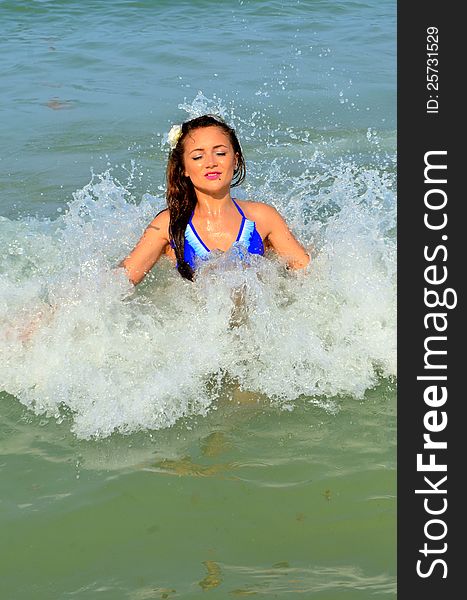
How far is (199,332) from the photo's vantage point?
4.50 meters

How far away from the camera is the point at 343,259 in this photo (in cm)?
484

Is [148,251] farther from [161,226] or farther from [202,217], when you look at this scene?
[202,217]

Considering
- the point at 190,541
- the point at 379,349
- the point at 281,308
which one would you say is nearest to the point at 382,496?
the point at 190,541

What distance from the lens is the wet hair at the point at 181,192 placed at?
4.64 m

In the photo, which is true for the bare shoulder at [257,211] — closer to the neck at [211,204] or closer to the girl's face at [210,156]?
the neck at [211,204]

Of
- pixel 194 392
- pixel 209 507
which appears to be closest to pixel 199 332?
pixel 194 392

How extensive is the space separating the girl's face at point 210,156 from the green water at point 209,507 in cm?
119

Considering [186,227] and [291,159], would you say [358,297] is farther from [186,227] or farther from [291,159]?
[291,159]

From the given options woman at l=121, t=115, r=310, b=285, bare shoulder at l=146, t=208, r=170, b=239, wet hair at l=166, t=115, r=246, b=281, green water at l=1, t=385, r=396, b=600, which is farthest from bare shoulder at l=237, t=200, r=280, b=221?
green water at l=1, t=385, r=396, b=600

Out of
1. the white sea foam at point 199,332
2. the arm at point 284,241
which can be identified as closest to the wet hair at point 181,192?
the white sea foam at point 199,332

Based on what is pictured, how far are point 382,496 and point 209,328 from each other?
144 centimetres

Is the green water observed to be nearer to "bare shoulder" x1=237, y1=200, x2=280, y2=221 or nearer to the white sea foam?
the white sea foam

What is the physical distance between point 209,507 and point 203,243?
173 centimetres

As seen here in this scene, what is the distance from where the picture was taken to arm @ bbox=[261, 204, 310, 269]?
4.79 metres
